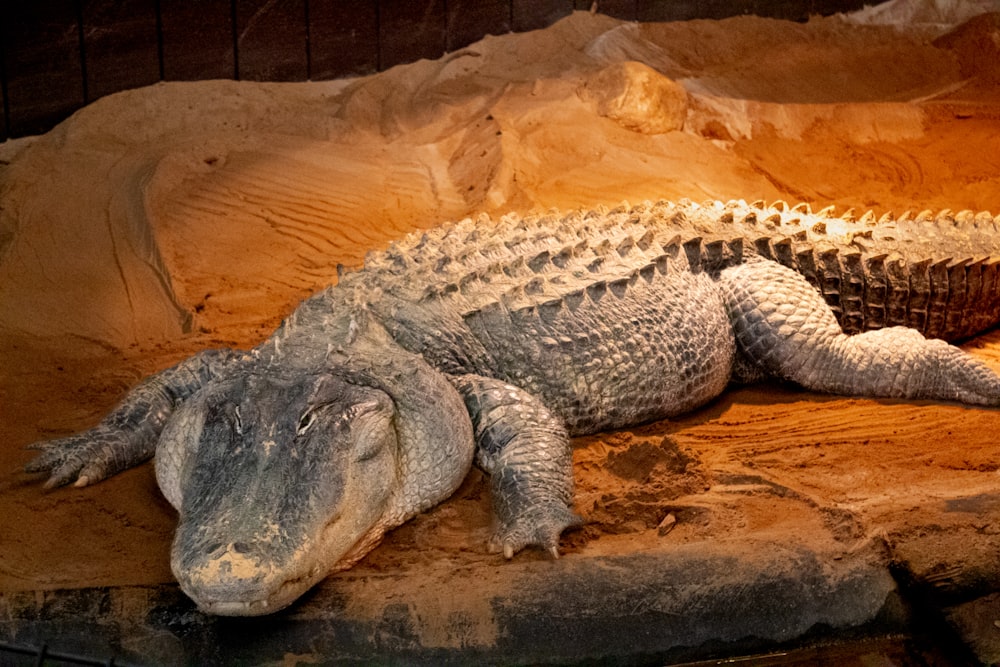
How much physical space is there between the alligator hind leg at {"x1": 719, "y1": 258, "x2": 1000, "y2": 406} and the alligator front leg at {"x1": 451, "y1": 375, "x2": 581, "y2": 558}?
1.19 m

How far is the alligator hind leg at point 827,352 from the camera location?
16.4ft

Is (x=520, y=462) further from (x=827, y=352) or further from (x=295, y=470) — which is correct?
(x=827, y=352)

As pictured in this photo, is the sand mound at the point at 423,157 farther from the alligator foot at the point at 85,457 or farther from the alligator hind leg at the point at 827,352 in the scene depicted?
the alligator hind leg at the point at 827,352

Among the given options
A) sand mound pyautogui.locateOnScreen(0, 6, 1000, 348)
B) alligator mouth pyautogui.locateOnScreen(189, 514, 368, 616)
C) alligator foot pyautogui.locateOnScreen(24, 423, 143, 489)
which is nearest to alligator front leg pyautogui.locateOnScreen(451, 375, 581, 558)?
alligator mouth pyautogui.locateOnScreen(189, 514, 368, 616)

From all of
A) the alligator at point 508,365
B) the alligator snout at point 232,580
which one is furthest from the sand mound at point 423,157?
the alligator snout at point 232,580

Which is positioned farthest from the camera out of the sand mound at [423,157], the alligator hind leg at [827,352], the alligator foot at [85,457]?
the sand mound at [423,157]

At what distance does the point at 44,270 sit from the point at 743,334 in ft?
12.1

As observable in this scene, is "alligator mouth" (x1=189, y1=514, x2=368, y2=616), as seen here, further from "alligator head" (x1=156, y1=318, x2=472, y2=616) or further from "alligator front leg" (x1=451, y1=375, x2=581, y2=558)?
"alligator front leg" (x1=451, y1=375, x2=581, y2=558)

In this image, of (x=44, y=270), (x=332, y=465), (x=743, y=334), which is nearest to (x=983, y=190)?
(x=743, y=334)

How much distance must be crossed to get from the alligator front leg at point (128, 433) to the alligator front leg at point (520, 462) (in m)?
1.03

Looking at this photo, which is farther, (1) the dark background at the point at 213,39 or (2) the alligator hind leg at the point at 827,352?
(1) the dark background at the point at 213,39

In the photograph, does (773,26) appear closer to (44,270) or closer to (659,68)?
(659,68)

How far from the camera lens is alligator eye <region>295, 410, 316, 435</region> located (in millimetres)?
3630

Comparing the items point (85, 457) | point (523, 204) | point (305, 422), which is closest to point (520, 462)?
point (305, 422)
